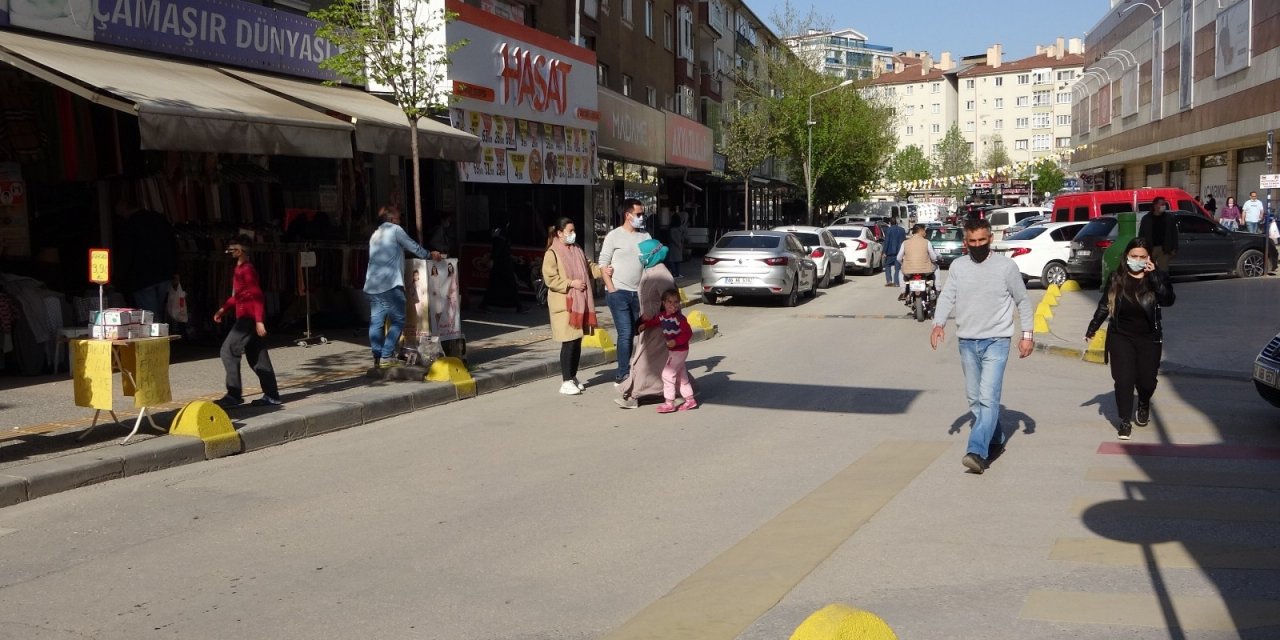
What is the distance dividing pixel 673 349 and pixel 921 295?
9.93m

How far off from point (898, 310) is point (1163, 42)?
34.7 meters

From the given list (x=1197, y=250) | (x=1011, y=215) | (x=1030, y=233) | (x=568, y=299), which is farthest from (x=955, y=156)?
(x=568, y=299)

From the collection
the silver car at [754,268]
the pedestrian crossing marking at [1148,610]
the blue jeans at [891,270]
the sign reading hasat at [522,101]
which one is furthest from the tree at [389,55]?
the blue jeans at [891,270]

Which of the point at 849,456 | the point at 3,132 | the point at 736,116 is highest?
the point at 736,116

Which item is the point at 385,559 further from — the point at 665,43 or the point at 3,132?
the point at 665,43

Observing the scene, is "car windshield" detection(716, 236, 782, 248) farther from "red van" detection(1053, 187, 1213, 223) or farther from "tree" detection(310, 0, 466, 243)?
"tree" detection(310, 0, 466, 243)

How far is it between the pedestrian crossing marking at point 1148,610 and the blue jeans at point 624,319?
6470mm

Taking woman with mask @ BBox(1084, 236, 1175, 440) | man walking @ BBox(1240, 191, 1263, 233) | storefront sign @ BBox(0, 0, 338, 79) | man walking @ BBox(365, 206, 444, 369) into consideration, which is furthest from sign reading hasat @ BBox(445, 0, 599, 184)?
man walking @ BBox(1240, 191, 1263, 233)

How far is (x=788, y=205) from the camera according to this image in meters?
73.6

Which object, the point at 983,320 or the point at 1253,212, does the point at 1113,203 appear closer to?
the point at 1253,212

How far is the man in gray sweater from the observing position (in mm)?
7656

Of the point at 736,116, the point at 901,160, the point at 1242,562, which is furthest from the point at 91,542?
the point at 901,160

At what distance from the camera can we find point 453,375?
38.3 ft

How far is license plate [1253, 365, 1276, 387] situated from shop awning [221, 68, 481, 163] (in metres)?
9.07
